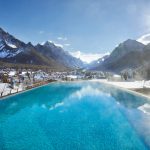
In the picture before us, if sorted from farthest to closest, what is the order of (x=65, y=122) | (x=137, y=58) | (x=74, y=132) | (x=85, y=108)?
(x=137, y=58) → (x=85, y=108) → (x=65, y=122) → (x=74, y=132)

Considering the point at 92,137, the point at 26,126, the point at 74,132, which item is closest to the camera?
the point at 92,137

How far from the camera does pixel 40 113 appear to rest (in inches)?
927

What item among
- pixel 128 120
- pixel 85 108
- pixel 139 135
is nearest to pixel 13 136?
pixel 139 135

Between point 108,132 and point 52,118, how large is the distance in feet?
20.6

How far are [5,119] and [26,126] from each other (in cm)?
319

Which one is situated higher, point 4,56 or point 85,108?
point 4,56

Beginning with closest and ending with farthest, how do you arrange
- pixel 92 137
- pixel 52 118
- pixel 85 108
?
pixel 92 137
pixel 52 118
pixel 85 108

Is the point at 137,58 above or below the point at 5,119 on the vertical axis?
above

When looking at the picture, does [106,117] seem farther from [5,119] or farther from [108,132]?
[5,119]

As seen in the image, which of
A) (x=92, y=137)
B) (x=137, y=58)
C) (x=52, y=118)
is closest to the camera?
(x=92, y=137)

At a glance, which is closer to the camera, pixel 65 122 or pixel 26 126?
pixel 26 126

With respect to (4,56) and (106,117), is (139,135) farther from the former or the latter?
(4,56)

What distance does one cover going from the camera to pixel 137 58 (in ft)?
602

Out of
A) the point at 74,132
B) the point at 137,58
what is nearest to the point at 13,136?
the point at 74,132
